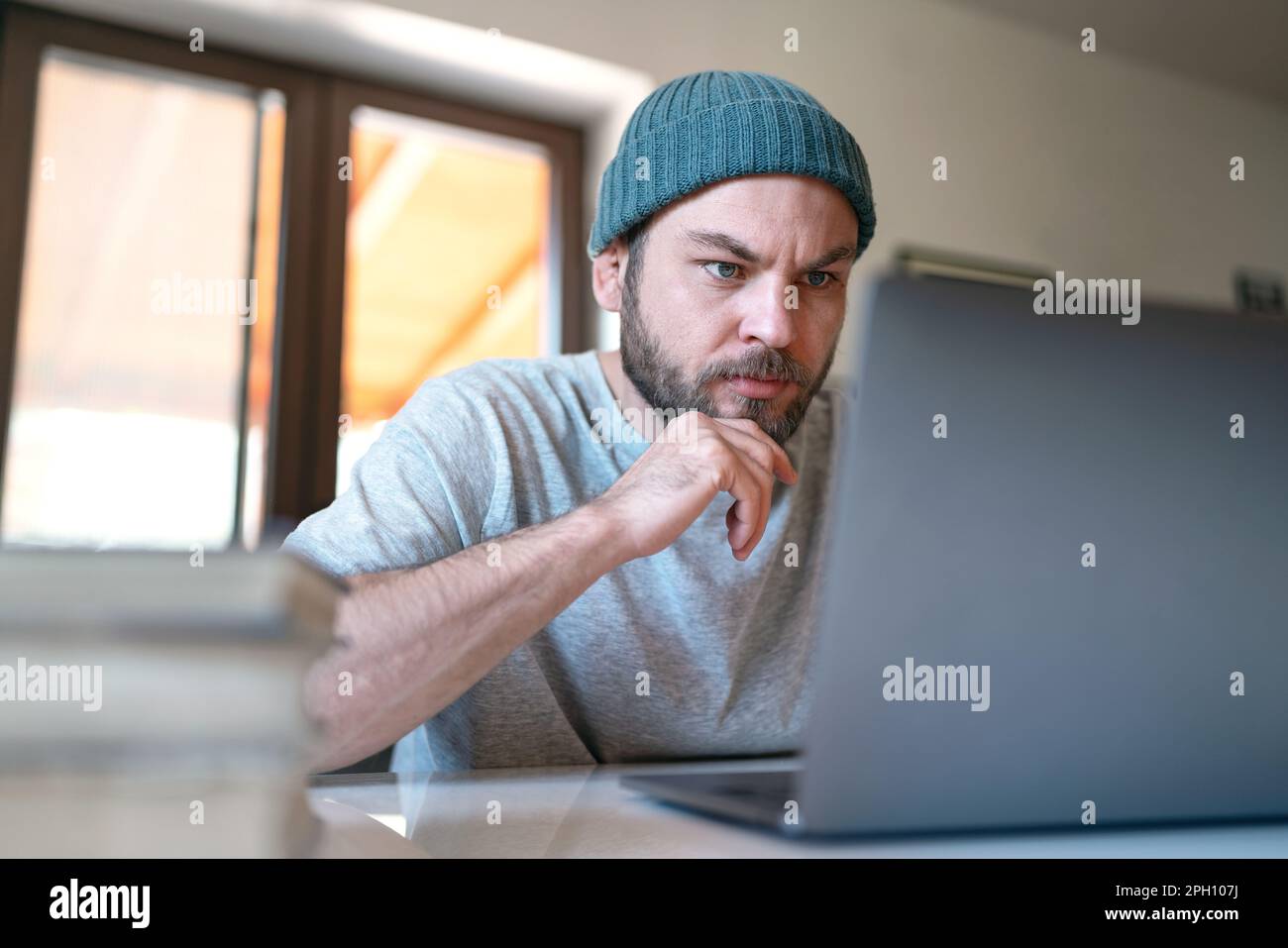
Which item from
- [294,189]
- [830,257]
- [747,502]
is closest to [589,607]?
[747,502]

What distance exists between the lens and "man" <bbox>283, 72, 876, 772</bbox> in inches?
37.4

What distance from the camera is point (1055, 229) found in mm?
3279

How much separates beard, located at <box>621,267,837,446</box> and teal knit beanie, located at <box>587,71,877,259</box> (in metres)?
0.17

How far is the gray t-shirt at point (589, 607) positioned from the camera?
1083 mm

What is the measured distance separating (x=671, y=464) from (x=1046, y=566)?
49 centimetres

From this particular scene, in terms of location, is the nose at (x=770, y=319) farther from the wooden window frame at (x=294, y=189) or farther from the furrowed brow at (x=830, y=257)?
the wooden window frame at (x=294, y=189)

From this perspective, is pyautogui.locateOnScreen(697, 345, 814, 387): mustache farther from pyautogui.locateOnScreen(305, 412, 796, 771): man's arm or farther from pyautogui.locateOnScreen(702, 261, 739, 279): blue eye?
pyautogui.locateOnScreen(305, 412, 796, 771): man's arm

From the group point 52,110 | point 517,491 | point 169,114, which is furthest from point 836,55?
point 517,491

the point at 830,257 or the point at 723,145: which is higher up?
the point at 723,145

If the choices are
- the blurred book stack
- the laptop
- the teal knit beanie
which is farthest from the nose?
the blurred book stack

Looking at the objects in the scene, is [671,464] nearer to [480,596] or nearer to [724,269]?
[480,596]

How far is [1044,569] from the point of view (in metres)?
0.43

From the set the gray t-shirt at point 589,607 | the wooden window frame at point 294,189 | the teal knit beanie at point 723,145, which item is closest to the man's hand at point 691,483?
the gray t-shirt at point 589,607
